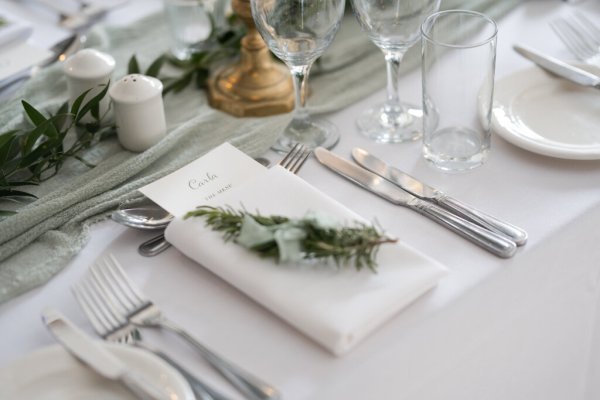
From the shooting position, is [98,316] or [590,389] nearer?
[98,316]

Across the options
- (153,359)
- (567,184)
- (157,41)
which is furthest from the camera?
(157,41)

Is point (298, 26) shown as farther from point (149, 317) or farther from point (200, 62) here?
point (149, 317)

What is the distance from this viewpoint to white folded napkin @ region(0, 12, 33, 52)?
1.28m

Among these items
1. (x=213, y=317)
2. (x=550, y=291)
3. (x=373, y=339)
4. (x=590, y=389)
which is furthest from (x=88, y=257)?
(x=590, y=389)

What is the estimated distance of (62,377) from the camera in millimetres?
680

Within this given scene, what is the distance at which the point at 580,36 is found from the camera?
119 centimetres

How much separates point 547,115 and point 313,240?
46 cm

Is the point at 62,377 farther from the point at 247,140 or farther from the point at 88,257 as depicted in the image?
the point at 247,140

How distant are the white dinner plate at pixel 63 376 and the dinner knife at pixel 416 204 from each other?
37 cm

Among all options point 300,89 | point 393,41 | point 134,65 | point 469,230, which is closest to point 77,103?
point 134,65

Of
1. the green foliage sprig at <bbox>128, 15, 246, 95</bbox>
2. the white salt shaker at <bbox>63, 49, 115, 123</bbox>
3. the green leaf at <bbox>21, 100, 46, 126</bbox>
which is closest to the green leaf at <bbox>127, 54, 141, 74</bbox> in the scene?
the green foliage sprig at <bbox>128, 15, 246, 95</bbox>

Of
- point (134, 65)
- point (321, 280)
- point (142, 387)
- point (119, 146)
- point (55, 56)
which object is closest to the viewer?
point (142, 387)

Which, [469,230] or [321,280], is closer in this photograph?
[321,280]

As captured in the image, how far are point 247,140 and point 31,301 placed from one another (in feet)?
1.19
